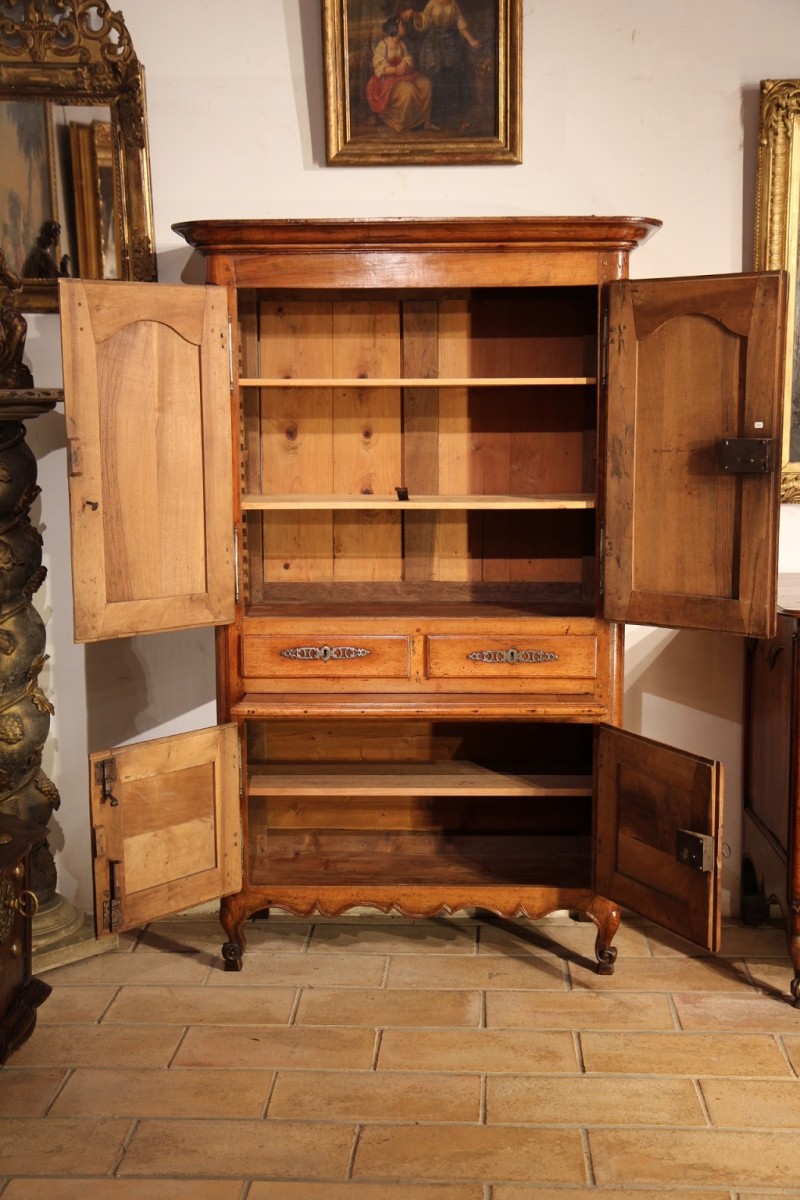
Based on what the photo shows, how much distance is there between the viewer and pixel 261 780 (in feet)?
11.6

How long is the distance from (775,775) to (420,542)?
1213 millimetres

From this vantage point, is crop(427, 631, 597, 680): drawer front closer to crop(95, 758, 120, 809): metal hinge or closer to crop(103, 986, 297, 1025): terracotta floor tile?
crop(95, 758, 120, 809): metal hinge

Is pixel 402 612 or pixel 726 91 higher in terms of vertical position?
pixel 726 91

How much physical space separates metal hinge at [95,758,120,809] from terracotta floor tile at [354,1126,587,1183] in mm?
1021

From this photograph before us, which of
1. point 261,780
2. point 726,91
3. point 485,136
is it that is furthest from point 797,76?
point 261,780

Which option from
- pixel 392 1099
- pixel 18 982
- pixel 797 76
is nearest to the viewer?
pixel 392 1099

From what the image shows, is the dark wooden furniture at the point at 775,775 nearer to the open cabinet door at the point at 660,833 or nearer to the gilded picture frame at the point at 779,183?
the open cabinet door at the point at 660,833

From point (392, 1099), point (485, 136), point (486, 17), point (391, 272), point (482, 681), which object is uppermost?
point (486, 17)

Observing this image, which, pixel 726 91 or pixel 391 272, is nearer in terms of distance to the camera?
pixel 391 272

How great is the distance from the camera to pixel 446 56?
349cm

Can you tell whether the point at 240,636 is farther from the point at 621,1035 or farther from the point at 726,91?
the point at 726,91

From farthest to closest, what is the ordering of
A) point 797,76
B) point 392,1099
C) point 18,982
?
point 797,76 < point 18,982 < point 392,1099

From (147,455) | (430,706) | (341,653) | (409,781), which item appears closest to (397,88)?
(147,455)

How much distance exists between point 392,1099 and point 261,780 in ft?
3.53
